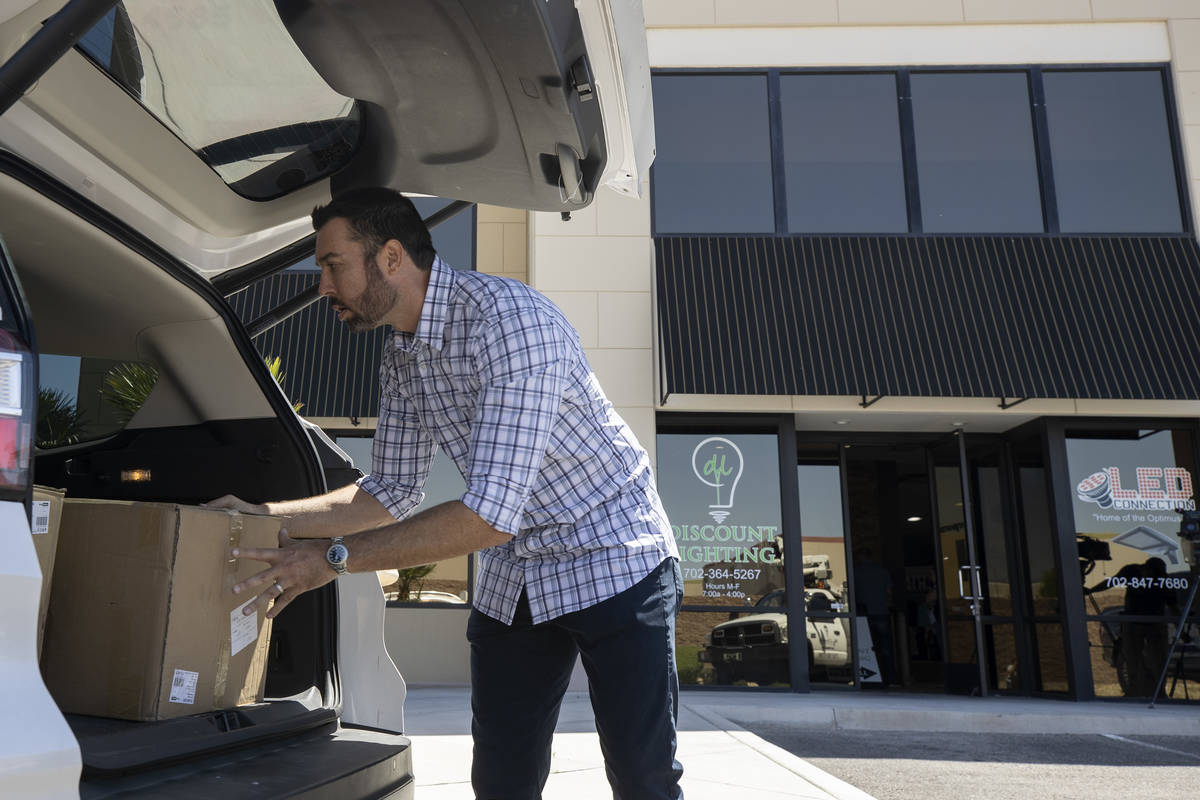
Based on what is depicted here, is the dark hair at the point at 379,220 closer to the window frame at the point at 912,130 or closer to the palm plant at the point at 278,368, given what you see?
the palm plant at the point at 278,368

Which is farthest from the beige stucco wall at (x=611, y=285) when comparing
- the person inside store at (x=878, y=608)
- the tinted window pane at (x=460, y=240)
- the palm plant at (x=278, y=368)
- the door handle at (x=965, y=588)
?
the door handle at (x=965, y=588)

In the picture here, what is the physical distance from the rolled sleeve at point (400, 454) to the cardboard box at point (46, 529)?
0.79 metres

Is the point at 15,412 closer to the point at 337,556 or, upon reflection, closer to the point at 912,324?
the point at 337,556

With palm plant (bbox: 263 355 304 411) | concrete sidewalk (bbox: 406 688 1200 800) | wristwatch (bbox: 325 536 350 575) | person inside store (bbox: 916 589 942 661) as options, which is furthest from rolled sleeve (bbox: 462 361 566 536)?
Answer: person inside store (bbox: 916 589 942 661)

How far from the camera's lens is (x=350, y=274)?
2125 mm

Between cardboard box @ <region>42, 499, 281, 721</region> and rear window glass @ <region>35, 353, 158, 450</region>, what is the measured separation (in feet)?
2.49

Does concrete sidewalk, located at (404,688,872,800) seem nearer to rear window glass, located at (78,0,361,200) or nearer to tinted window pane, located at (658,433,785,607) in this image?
rear window glass, located at (78,0,361,200)

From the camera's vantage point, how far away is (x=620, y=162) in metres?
2.30

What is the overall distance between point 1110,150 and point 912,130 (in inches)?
81.1

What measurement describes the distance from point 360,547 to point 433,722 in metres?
4.78

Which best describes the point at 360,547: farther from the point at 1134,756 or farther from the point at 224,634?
the point at 1134,756

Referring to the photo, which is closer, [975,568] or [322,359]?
[322,359]

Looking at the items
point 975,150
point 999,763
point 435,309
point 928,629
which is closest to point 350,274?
point 435,309

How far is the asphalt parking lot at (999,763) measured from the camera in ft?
16.6
